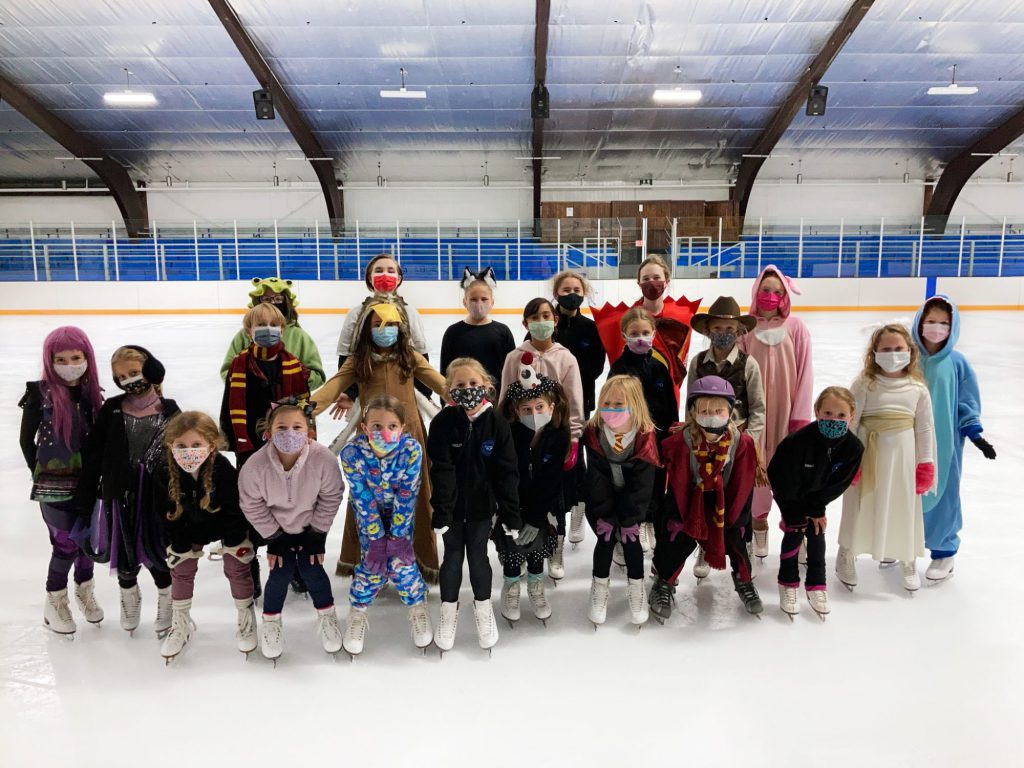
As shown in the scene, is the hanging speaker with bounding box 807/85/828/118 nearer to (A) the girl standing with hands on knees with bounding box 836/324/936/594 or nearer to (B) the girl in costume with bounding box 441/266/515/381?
(A) the girl standing with hands on knees with bounding box 836/324/936/594

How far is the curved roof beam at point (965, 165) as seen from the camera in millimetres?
18078

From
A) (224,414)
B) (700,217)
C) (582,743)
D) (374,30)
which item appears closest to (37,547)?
(224,414)

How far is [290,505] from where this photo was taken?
2420 mm

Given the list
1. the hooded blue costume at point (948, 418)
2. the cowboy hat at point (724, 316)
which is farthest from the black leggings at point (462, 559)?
the hooded blue costume at point (948, 418)

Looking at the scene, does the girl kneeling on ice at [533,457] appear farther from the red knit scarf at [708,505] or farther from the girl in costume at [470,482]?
the red knit scarf at [708,505]

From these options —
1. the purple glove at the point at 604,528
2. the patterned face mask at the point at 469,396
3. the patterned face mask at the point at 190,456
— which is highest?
the patterned face mask at the point at 469,396

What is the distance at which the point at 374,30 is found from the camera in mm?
14000

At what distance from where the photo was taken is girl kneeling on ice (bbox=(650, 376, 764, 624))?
2631 mm

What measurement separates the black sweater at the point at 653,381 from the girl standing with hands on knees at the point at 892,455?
79 cm

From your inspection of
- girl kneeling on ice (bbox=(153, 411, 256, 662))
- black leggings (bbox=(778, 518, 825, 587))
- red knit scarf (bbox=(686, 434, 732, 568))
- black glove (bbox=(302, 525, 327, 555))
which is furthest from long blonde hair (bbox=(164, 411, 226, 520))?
black leggings (bbox=(778, 518, 825, 587))

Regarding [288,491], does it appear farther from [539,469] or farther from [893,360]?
[893,360]

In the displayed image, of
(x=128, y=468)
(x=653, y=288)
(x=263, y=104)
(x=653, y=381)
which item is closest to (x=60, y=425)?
(x=128, y=468)

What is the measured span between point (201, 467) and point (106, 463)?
0.38 meters

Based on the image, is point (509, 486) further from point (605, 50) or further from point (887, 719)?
point (605, 50)
